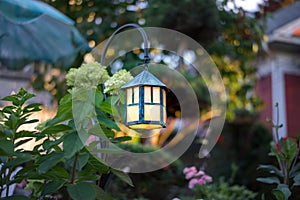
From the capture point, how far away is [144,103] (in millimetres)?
1692

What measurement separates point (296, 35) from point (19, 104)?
8208 mm

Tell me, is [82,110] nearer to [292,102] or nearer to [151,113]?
[151,113]

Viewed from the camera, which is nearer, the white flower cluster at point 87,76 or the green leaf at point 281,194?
the white flower cluster at point 87,76

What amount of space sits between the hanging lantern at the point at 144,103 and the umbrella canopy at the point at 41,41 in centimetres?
211

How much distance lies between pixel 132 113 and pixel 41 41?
107 inches

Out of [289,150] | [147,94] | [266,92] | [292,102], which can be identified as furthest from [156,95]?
[266,92]

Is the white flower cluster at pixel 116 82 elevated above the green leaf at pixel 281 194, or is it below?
above

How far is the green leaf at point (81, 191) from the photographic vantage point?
4.86 ft

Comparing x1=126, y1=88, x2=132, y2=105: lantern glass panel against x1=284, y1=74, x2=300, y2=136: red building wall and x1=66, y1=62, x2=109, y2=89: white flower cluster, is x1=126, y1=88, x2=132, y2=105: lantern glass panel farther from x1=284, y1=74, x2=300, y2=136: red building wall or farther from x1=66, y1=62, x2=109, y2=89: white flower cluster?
x1=284, y1=74, x2=300, y2=136: red building wall

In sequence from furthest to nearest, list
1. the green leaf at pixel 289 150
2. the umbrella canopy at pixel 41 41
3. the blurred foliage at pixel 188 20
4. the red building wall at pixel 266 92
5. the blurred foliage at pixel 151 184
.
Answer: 1. the red building wall at pixel 266 92
2. the blurred foliage at pixel 188 20
3. the umbrella canopy at pixel 41 41
4. the blurred foliage at pixel 151 184
5. the green leaf at pixel 289 150

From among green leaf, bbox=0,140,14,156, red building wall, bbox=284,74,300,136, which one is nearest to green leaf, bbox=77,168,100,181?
green leaf, bbox=0,140,14,156

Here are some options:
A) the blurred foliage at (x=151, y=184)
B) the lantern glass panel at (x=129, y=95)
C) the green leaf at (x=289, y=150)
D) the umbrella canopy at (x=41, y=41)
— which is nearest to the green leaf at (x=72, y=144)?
the lantern glass panel at (x=129, y=95)

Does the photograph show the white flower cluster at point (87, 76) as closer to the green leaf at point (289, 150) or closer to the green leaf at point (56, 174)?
the green leaf at point (56, 174)

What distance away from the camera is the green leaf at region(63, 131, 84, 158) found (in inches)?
57.3
